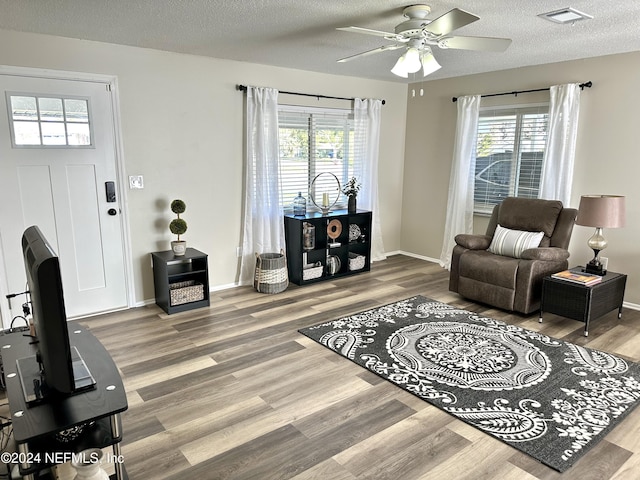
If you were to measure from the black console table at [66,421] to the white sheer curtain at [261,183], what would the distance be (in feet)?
10.3

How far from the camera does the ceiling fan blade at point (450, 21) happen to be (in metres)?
2.31

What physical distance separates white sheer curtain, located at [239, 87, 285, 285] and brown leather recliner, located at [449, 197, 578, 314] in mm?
2018

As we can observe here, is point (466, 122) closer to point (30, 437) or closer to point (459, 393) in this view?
point (459, 393)

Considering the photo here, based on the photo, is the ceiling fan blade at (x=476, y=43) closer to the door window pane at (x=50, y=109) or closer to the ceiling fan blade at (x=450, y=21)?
the ceiling fan blade at (x=450, y=21)

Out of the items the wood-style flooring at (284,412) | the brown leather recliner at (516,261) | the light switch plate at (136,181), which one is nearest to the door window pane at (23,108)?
the light switch plate at (136,181)

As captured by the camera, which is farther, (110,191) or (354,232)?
(354,232)

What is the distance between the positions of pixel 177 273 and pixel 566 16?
12.3 ft

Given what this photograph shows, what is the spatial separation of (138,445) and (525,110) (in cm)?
482

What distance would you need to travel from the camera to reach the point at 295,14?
2938mm

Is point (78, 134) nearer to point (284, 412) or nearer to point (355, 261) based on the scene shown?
point (284, 412)

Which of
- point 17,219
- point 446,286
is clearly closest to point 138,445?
point 17,219

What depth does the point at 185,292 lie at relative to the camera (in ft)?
13.7

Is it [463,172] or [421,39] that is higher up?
[421,39]

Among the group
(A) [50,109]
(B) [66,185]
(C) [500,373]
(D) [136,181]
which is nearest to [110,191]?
(D) [136,181]
